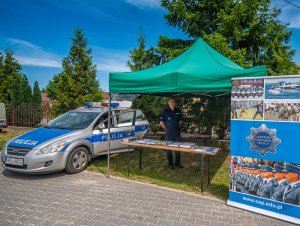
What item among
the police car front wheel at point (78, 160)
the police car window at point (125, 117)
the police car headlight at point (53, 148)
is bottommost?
the police car front wheel at point (78, 160)

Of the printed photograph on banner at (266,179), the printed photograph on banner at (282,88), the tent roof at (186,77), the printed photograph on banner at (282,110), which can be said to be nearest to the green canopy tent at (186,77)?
the tent roof at (186,77)

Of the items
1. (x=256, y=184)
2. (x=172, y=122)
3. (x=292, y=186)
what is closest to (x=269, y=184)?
(x=256, y=184)

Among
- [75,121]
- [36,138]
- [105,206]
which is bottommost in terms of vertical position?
[105,206]

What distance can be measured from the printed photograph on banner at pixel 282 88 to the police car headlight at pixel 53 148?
4573 mm

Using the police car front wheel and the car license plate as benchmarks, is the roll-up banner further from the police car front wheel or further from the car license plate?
the car license plate

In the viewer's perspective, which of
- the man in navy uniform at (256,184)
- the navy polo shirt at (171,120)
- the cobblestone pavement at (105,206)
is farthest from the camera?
the navy polo shirt at (171,120)

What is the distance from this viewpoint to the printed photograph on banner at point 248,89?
4.14 m

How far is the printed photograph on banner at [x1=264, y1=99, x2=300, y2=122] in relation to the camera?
382 cm

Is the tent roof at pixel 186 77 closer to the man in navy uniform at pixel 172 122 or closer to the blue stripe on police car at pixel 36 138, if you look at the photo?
the man in navy uniform at pixel 172 122

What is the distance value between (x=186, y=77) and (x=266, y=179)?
7.55 feet

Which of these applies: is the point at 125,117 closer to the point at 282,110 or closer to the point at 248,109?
the point at 248,109

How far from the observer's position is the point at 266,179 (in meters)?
4.14

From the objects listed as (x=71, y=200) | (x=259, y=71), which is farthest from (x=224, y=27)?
(x=71, y=200)

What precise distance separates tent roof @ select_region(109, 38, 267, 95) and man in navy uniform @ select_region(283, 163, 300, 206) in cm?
176
